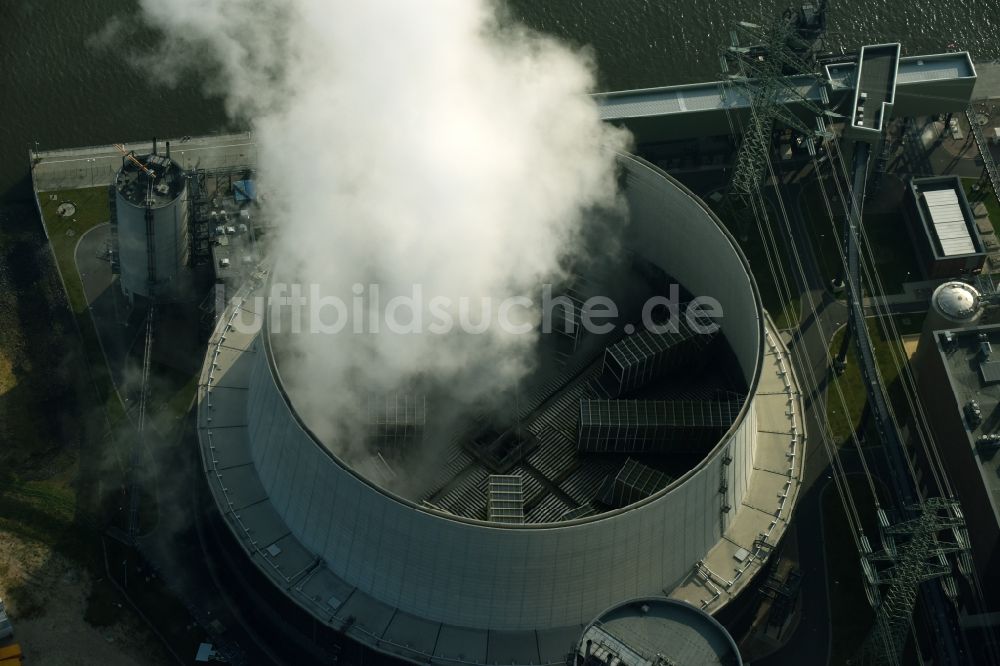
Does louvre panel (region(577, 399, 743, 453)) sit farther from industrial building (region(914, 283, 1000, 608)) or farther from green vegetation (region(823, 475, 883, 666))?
industrial building (region(914, 283, 1000, 608))

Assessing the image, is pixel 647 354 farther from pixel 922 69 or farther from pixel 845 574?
pixel 922 69

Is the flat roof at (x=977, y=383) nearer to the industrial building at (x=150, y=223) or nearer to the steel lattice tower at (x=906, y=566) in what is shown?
the steel lattice tower at (x=906, y=566)

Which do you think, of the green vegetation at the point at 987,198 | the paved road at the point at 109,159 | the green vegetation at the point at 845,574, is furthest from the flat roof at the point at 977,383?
the paved road at the point at 109,159

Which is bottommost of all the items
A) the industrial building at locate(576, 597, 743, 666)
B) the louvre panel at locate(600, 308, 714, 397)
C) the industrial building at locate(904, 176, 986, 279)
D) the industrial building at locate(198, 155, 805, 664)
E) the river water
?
the industrial building at locate(576, 597, 743, 666)

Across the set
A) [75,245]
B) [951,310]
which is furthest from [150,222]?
[951,310]

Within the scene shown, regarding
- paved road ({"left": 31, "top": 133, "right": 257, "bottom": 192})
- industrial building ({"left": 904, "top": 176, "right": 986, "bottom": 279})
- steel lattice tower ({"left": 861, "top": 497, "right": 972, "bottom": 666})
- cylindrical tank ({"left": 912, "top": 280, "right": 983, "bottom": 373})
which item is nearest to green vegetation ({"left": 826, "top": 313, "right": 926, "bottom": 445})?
cylindrical tank ({"left": 912, "top": 280, "right": 983, "bottom": 373})

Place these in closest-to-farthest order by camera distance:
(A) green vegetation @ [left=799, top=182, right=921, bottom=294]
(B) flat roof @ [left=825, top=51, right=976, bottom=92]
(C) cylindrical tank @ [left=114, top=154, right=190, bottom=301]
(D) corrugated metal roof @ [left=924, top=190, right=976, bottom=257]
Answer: (C) cylindrical tank @ [left=114, top=154, right=190, bottom=301] < (D) corrugated metal roof @ [left=924, top=190, right=976, bottom=257] < (A) green vegetation @ [left=799, top=182, right=921, bottom=294] < (B) flat roof @ [left=825, top=51, right=976, bottom=92]

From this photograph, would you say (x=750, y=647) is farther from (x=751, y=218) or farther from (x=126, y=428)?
(x=126, y=428)
